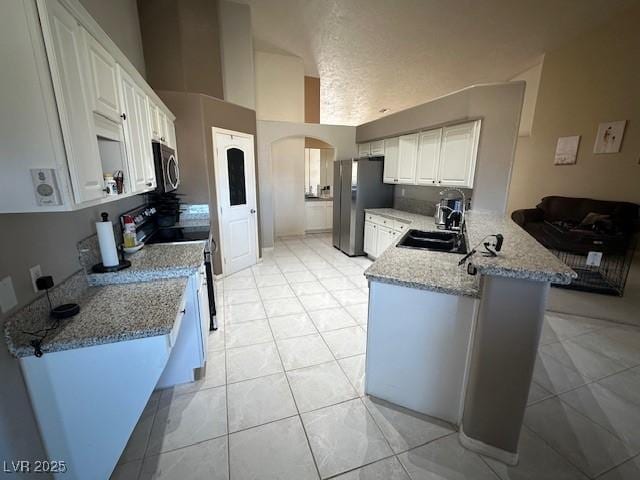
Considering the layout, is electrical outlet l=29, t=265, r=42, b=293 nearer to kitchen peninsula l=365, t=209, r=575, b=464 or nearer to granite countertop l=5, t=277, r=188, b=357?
granite countertop l=5, t=277, r=188, b=357

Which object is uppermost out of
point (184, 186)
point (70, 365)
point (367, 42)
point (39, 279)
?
point (367, 42)

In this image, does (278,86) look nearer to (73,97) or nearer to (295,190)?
(295,190)

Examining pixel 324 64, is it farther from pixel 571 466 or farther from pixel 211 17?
pixel 571 466

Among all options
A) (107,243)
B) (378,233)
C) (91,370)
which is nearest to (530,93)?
(378,233)

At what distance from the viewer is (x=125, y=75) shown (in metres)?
1.63

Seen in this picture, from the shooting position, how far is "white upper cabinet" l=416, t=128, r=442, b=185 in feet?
12.2

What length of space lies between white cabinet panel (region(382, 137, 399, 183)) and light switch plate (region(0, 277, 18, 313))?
435cm

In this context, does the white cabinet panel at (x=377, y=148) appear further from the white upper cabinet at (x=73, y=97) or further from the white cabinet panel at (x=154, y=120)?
the white upper cabinet at (x=73, y=97)

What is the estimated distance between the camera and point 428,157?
385cm

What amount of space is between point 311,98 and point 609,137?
5930 millimetres

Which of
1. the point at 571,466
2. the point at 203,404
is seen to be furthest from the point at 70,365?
the point at 571,466

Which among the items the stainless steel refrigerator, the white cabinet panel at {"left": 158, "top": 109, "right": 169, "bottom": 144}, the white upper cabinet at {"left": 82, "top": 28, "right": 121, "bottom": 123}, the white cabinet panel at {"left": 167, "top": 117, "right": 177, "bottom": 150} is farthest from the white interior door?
the white upper cabinet at {"left": 82, "top": 28, "right": 121, "bottom": 123}

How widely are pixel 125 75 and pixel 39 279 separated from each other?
1.24 meters

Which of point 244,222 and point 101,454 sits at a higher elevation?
point 244,222
